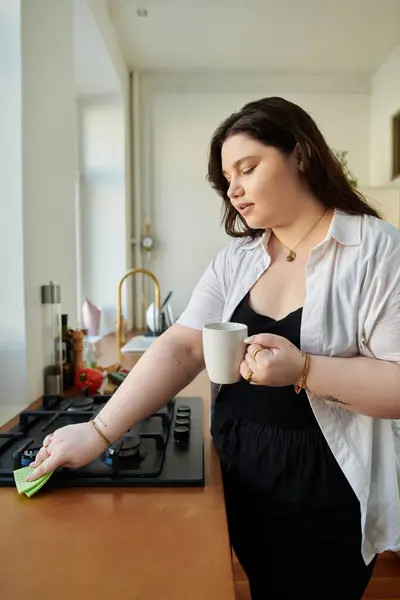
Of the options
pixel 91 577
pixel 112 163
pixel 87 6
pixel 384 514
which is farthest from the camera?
pixel 112 163

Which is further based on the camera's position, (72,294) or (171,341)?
(72,294)

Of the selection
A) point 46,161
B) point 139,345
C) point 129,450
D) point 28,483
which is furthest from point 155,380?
point 139,345

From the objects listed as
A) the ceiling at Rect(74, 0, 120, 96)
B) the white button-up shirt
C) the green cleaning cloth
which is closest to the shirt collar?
the white button-up shirt

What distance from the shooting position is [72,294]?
1533 millimetres

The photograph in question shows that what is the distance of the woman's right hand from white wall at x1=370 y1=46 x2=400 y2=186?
2837 mm

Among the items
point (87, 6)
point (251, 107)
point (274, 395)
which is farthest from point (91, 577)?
point (87, 6)

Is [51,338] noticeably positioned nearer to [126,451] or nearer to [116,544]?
[126,451]

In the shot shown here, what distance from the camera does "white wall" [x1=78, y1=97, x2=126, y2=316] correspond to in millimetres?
2916

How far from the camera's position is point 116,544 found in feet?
1.87

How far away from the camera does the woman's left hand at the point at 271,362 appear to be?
623mm

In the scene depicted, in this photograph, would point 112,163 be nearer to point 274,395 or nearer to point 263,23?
point 263,23

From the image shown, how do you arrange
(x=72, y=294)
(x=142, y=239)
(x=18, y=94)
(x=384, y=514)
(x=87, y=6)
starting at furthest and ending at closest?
(x=142, y=239), (x=87, y=6), (x=72, y=294), (x=18, y=94), (x=384, y=514)

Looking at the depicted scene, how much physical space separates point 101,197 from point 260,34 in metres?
1.36

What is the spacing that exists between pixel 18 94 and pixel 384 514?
46.1 inches
